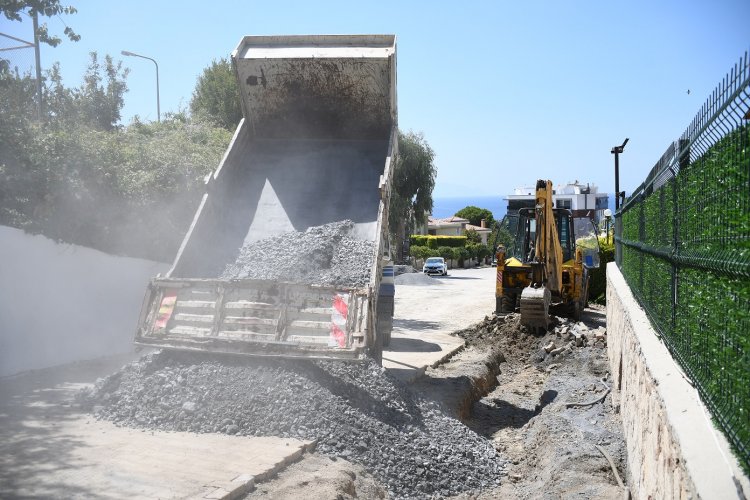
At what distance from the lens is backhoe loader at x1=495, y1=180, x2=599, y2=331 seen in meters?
14.8

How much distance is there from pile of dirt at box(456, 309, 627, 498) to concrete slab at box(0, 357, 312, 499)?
239 centimetres

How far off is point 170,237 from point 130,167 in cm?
144

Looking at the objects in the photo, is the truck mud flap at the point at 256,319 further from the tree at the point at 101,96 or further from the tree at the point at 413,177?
the tree at the point at 413,177

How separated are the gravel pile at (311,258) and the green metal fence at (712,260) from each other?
4099 mm

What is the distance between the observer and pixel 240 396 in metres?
7.60

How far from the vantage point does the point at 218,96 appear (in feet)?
84.2

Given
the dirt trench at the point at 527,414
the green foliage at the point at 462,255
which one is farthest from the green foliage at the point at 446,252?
the dirt trench at the point at 527,414

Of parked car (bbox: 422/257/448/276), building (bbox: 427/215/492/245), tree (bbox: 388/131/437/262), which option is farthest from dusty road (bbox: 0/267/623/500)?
building (bbox: 427/215/492/245)

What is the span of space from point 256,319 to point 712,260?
17.9ft

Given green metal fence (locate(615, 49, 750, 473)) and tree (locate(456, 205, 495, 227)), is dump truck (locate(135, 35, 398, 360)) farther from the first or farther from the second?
tree (locate(456, 205, 495, 227))

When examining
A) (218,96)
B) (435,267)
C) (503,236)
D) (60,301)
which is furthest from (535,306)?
(435,267)

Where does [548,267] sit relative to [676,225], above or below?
below

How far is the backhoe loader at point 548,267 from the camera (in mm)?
14766

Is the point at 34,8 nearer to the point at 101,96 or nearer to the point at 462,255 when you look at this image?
the point at 101,96
